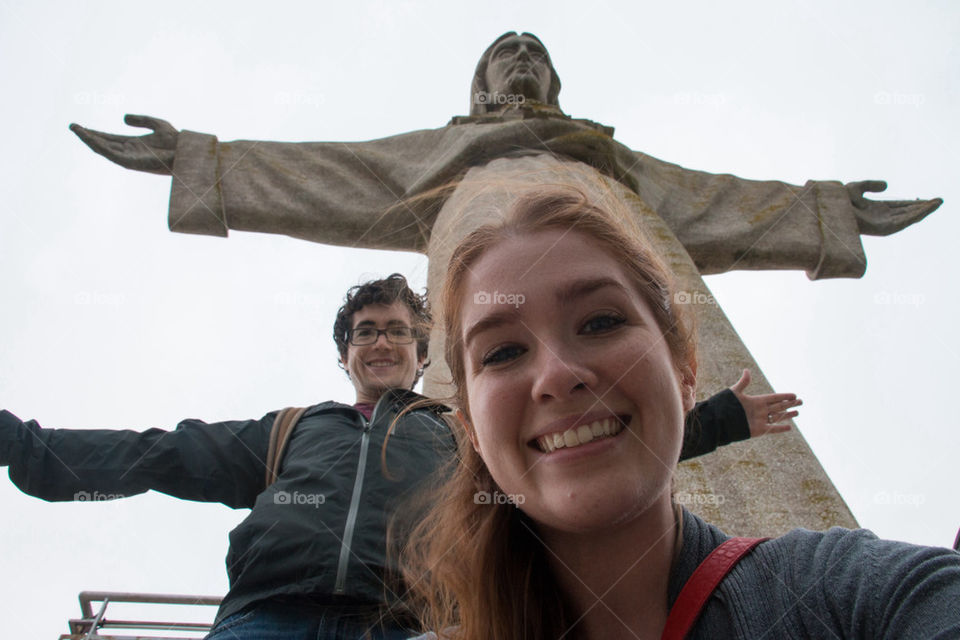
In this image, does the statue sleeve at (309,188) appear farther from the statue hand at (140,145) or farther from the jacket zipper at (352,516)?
the jacket zipper at (352,516)

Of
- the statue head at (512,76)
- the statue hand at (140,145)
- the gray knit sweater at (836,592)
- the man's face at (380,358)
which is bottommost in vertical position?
the gray knit sweater at (836,592)

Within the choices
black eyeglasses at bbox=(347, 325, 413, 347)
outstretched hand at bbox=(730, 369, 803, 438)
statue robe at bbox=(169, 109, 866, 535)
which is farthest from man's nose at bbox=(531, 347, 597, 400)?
statue robe at bbox=(169, 109, 866, 535)

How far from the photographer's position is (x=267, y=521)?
1570 mm

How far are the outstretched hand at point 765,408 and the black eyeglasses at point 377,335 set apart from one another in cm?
104

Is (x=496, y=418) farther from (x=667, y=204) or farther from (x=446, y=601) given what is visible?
(x=667, y=204)

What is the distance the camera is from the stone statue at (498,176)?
3.87m

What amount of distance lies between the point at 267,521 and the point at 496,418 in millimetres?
747

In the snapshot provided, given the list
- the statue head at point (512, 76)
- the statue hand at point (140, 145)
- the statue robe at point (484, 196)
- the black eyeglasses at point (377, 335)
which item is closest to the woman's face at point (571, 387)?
the black eyeglasses at point (377, 335)

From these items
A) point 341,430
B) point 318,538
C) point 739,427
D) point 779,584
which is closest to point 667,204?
point 739,427

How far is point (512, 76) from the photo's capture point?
514cm

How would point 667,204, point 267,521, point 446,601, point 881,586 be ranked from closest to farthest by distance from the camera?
point 881,586 → point 446,601 → point 267,521 → point 667,204

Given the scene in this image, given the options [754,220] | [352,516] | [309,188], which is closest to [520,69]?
Result: [309,188]

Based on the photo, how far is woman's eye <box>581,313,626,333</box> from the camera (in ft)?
3.73

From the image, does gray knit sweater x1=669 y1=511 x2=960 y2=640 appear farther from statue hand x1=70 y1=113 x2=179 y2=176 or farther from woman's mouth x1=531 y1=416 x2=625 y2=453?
statue hand x1=70 y1=113 x2=179 y2=176
